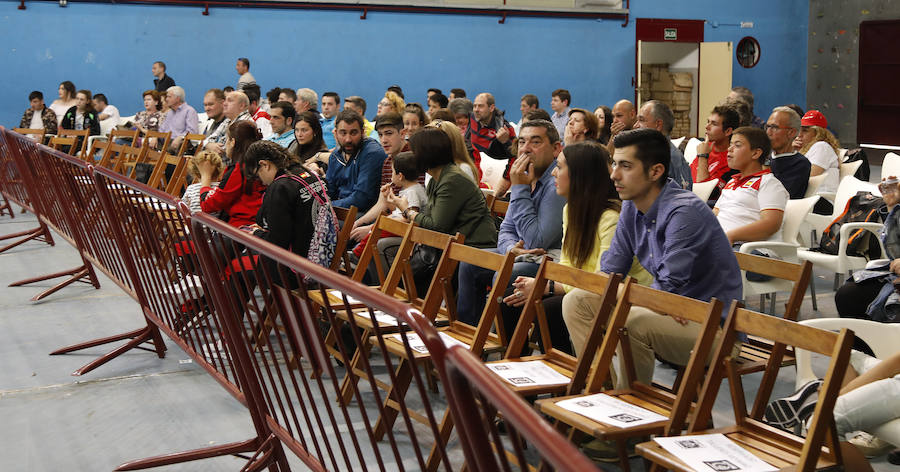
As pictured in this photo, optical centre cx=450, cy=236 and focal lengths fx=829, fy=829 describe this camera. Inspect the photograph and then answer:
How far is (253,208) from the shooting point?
204 inches

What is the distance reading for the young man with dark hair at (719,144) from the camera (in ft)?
19.7

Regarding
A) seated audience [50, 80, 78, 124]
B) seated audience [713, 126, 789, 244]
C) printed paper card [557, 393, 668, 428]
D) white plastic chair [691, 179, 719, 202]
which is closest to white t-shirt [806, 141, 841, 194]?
white plastic chair [691, 179, 719, 202]

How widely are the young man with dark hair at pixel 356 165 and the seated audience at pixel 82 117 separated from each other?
7.09 metres

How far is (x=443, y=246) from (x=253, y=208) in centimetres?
203

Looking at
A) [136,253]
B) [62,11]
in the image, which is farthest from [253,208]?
[62,11]

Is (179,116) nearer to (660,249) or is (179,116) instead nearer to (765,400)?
(660,249)

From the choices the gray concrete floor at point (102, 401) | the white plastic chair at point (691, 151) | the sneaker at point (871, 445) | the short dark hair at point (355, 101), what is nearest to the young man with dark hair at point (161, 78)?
the short dark hair at point (355, 101)

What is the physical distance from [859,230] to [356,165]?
10.8 ft

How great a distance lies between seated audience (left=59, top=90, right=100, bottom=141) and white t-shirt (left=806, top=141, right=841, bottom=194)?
9386mm

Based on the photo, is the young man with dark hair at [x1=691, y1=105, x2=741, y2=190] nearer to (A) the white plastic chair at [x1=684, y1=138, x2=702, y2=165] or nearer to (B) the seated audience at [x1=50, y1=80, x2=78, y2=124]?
(A) the white plastic chair at [x1=684, y1=138, x2=702, y2=165]

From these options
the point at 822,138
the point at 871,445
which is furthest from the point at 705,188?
the point at 871,445

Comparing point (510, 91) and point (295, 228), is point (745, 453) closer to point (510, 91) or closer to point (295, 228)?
point (295, 228)

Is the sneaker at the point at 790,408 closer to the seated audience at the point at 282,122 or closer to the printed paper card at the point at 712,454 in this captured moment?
the printed paper card at the point at 712,454

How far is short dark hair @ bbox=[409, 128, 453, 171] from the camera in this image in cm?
462
